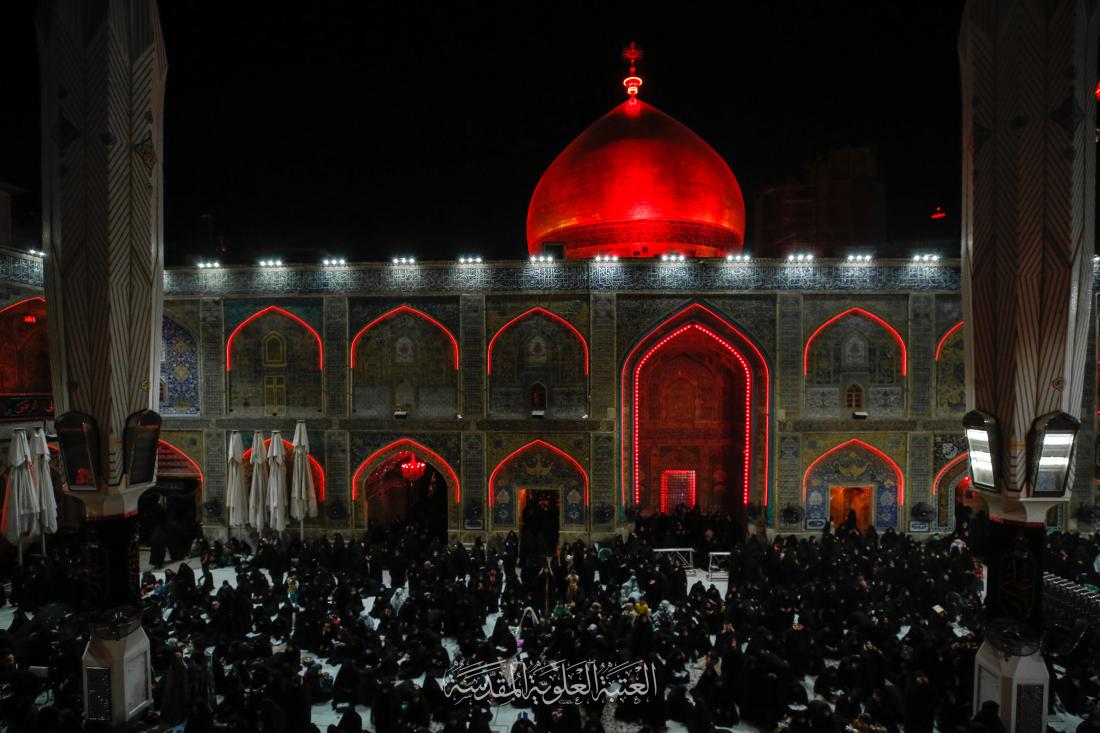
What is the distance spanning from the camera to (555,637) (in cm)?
772

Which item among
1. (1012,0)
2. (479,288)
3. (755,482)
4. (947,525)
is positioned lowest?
(947,525)

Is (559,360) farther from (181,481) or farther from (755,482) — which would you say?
(181,481)

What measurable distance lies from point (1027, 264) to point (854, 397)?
27.4 feet

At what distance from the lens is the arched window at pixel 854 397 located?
13.9 meters

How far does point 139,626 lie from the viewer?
680 centimetres

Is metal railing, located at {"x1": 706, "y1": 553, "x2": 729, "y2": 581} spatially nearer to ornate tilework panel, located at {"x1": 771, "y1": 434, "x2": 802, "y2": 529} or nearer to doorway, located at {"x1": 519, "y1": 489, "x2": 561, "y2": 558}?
ornate tilework panel, located at {"x1": 771, "y1": 434, "x2": 802, "y2": 529}

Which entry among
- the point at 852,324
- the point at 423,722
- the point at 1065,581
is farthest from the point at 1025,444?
the point at 852,324

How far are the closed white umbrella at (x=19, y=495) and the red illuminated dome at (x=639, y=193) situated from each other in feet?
39.5

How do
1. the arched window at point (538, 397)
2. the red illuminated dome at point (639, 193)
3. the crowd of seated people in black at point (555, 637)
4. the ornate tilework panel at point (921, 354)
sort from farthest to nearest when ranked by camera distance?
1. the red illuminated dome at point (639, 193)
2. the arched window at point (538, 397)
3. the ornate tilework panel at point (921, 354)
4. the crowd of seated people in black at point (555, 637)

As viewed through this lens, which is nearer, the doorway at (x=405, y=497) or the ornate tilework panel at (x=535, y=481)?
the ornate tilework panel at (x=535, y=481)

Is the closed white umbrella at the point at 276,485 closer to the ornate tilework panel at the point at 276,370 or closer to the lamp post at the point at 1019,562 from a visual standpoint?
the ornate tilework panel at the point at 276,370

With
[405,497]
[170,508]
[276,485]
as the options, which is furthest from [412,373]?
[170,508]

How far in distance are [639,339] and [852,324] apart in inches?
194

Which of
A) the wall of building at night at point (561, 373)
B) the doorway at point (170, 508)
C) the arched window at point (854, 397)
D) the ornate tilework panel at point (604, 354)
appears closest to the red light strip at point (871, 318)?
the wall of building at night at point (561, 373)
